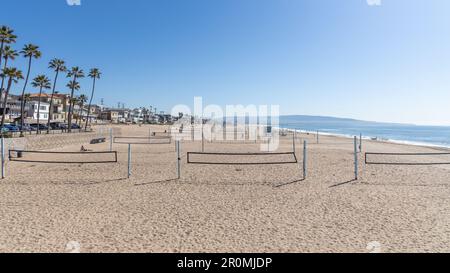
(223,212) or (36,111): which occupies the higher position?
(36,111)

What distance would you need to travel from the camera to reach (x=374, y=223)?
20.7 feet

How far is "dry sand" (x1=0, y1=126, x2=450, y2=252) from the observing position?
17.1 feet

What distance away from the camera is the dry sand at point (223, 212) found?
5.22m

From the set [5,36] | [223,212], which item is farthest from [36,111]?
[223,212]

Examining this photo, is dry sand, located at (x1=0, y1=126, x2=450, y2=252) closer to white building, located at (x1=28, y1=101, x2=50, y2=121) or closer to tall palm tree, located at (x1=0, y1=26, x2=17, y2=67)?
tall palm tree, located at (x1=0, y1=26, x2=17, y2=67)

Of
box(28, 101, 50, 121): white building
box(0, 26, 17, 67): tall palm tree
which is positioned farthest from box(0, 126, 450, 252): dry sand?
box(28, 101, 50, 121): white building

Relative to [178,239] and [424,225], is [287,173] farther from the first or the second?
[178,239]

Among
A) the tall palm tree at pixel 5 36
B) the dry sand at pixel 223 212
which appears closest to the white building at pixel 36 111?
the tall palm tree at pixel 5 36

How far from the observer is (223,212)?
7164 millimetres

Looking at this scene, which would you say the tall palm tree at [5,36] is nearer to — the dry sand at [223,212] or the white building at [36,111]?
the dry sand at [223,212]

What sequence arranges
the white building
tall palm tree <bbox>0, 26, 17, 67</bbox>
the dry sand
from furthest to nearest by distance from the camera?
the white building < tall palm tree <bbox>0, 26, 17, 67</bbox> < the dry sand

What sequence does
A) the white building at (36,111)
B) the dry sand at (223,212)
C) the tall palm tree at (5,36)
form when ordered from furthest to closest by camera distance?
the white building at (36,111) → the tall palm tree at (5,36) → the dry sand at (223,212)

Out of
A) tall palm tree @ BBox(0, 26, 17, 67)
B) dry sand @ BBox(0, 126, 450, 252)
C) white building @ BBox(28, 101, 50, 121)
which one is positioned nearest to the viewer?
dry sand @ BBox(0, 126, 450, 252)

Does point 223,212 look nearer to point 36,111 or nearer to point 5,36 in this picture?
point 5,36
